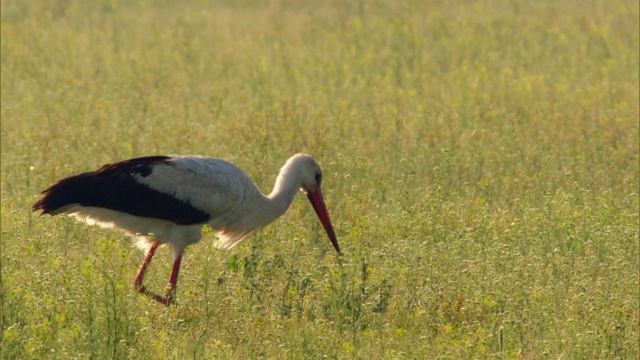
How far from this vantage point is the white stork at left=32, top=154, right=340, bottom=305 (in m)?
7.71

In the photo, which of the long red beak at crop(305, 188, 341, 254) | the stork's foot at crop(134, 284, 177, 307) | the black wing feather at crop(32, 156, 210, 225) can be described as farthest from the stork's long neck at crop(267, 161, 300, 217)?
A: the stork's foot at crop(134, 284, 177, 307)

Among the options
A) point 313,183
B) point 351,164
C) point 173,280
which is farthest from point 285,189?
point 351,164

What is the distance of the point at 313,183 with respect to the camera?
8.53 meters

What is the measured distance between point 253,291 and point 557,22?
41.7 feet

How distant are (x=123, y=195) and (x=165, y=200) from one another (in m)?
0.29

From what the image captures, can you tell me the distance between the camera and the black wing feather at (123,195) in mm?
7633

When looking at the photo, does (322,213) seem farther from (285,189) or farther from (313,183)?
(285,189)

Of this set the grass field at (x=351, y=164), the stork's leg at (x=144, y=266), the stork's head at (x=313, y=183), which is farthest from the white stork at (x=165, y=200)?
the stork's head at (x=313, y=183)

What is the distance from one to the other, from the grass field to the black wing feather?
0.38 meters

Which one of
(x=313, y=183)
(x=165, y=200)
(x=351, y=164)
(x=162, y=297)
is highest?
(x=165, y=200)

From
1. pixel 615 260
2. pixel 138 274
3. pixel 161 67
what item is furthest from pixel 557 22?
pixel 138 274

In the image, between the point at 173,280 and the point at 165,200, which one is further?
the point at 165,200

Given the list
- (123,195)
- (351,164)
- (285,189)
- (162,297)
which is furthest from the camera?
(351,164)

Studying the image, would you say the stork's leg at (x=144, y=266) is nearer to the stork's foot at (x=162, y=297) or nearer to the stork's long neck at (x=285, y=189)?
the stork's foot at (x=162, y=297)
